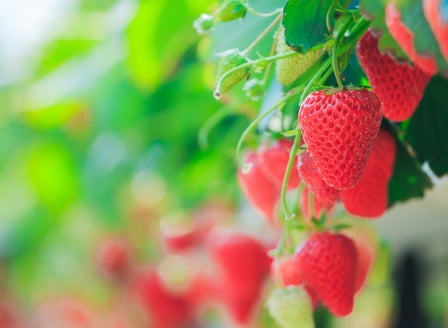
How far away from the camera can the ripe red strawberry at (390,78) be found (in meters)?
0.83

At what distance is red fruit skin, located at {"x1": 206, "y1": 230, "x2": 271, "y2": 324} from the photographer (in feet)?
5.31

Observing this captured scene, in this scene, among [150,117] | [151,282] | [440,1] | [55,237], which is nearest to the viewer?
[440,1]

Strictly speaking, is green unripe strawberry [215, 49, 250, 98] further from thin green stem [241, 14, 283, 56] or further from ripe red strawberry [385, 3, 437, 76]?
ripe red strawberry [385, 3, 437, 76]

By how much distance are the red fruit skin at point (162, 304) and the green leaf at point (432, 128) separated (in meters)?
1.53

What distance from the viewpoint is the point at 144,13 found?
172 centimetres

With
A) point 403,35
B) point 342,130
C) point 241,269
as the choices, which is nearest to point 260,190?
point 342,130

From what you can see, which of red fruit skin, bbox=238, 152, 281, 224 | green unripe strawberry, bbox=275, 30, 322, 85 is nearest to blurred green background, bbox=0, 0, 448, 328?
red fruit skin, bbox=238, 152, 281, 224

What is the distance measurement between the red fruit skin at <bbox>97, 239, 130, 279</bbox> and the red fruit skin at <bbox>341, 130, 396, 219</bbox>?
6.43ft

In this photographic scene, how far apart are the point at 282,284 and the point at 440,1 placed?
1.54 ft

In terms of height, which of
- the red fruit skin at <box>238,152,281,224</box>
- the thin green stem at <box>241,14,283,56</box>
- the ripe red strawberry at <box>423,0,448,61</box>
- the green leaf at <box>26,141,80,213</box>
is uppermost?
the ripe red strawberry at <box>423,0,448,61</box>

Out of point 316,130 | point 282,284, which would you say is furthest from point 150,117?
point 316,130

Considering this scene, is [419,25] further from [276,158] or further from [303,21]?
[276,158]

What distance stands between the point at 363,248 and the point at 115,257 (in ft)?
5.72

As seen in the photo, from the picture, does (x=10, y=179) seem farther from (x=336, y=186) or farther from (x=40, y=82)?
(x=336, y=186)
